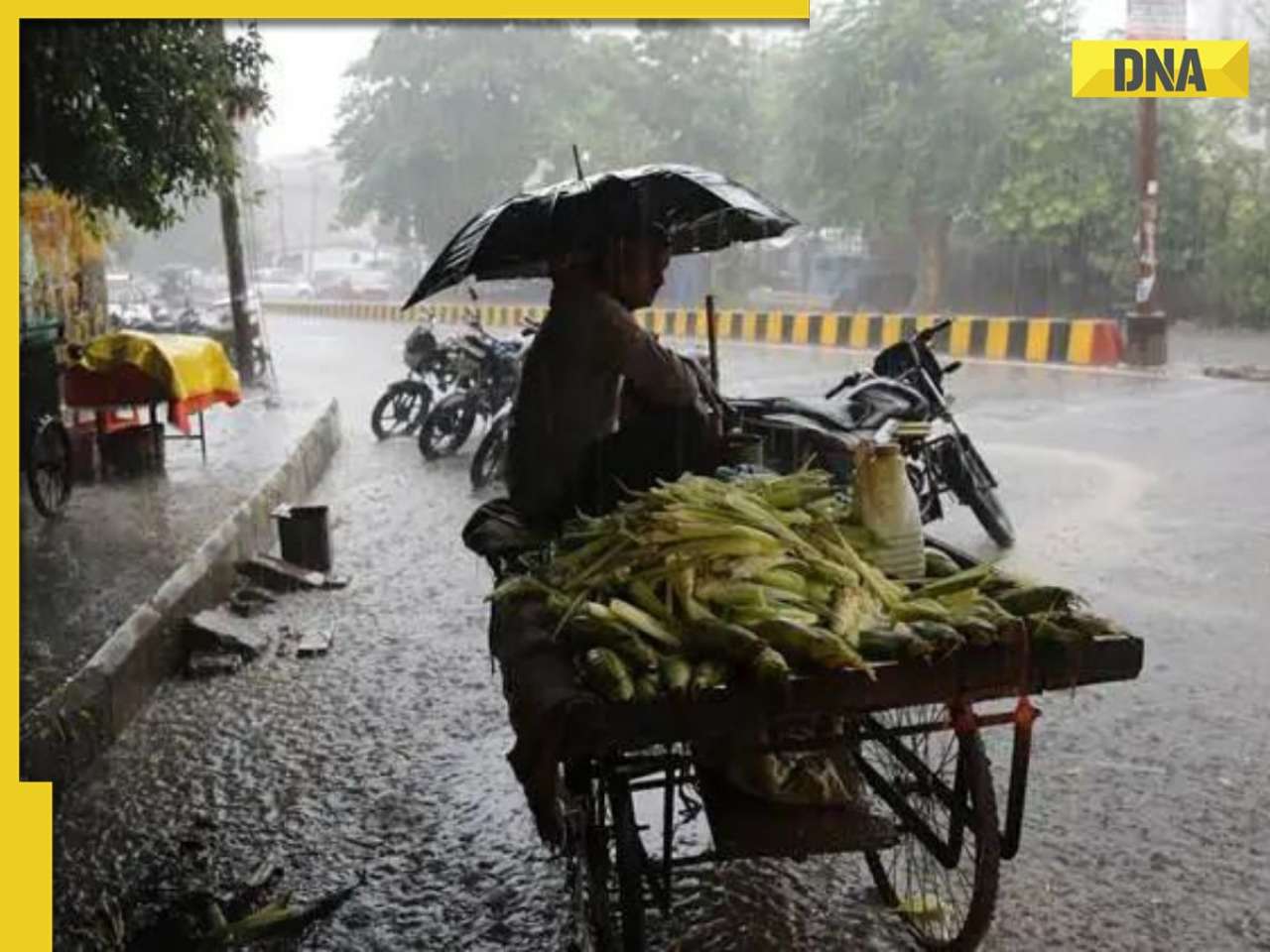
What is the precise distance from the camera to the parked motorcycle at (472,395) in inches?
444

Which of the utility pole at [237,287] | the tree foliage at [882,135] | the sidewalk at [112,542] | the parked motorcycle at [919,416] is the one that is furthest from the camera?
the tree foliage at [882,135]

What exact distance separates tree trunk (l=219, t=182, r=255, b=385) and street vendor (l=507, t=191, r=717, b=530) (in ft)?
39.0

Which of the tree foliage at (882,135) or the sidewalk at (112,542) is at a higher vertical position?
the tree foliage at (882,135)

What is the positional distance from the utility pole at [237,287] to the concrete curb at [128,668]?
8306 millimetres

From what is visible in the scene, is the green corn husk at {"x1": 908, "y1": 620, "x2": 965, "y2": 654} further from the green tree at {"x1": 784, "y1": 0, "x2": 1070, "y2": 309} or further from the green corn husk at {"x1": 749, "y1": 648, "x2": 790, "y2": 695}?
the green tree at {"x1": 784, "y1": 0, "x2": 1070, "y2": 309}

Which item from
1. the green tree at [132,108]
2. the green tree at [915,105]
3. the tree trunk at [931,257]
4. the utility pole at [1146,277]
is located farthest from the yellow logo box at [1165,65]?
the green tree at [132,108]

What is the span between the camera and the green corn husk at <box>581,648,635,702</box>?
247 cm

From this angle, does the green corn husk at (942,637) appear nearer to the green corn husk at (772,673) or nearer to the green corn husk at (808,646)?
the green corn husk at (808,646)

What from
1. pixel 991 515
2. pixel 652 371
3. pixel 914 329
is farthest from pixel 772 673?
pixel 914 329

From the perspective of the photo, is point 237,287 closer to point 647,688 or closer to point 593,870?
point 593,870

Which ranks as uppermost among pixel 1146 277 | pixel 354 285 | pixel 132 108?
pixel 132 108

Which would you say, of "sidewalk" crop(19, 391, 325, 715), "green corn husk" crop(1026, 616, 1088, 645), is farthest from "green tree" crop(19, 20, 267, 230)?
"green corn husk" crop(1026, 616, 1088, 645)

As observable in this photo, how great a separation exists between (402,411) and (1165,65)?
958 centimetres

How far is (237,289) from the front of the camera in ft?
53.5
